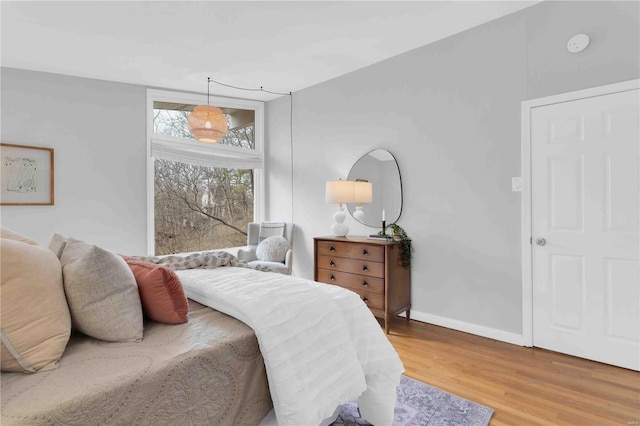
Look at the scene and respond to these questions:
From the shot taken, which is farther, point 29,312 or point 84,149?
point 84,149

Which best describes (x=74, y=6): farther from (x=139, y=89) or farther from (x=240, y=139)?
(x=240, y=139)

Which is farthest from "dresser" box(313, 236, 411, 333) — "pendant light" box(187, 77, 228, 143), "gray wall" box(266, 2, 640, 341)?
"pendant light" box(187, 77, 228, 143)

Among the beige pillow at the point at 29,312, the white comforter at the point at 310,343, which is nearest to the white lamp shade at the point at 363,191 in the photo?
the white comforter at the point at 310,343

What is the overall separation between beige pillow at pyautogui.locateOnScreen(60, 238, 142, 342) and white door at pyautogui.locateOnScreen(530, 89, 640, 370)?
2774 mm

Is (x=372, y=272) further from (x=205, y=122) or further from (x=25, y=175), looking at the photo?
(x=25, y=175)

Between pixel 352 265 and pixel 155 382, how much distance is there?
237cm

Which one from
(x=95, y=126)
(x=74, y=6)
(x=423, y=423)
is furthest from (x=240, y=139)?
(x=423, y=423)

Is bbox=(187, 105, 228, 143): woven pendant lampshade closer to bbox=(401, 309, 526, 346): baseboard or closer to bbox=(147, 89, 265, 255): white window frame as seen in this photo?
bbox=(147, 89, 265, 255): white window frame

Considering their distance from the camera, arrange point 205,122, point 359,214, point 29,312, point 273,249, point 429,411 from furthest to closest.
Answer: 1. point 273,249
2. point 359,214
3. point 205,122
4. point 429,411
5. point 29,312

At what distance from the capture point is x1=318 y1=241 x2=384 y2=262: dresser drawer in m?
3.07

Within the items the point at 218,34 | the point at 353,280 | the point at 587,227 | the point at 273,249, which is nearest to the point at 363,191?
the point at 353,280

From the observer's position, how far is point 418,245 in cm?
332

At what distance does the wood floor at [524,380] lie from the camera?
5.96 feet

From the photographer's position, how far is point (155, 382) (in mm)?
1037
